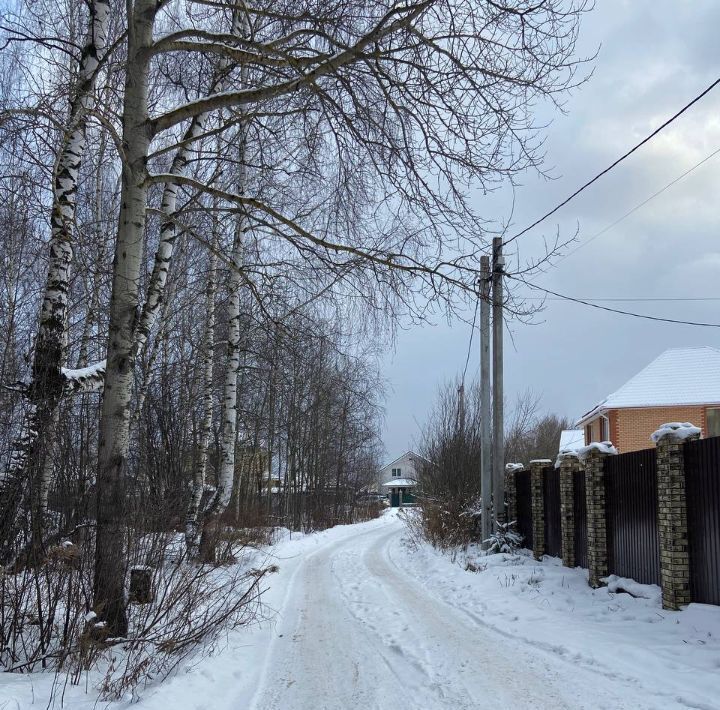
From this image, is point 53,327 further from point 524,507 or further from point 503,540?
point 524,507

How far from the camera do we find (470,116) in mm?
6266

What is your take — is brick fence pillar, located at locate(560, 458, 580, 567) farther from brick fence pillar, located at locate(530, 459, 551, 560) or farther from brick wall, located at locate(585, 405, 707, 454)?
brick wall, located at locate(585, 405, 707, 454)

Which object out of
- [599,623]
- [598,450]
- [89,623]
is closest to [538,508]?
[598,450]

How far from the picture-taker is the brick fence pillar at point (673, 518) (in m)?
7.48

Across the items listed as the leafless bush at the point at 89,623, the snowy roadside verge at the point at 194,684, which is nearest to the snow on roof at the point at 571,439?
the snowy roadside verge at the point at 194,684

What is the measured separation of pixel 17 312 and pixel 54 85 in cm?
1163

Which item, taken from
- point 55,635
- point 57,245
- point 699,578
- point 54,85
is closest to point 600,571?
point 699,578

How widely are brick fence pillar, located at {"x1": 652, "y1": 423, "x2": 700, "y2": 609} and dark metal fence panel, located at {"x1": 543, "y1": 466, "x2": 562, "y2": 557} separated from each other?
15.5ft

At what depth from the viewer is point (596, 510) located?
1007cm

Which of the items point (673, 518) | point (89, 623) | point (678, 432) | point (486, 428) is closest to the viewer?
point (89, 623)

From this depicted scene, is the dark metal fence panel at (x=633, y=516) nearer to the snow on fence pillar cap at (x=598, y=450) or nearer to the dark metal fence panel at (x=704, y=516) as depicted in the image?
the snow on fence pillar cap at (x=598, y=450)

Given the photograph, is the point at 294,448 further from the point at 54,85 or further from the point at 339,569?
the point at 54,85

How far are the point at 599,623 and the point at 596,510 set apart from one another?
252cm

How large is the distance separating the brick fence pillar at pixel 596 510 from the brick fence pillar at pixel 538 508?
3102 mm
